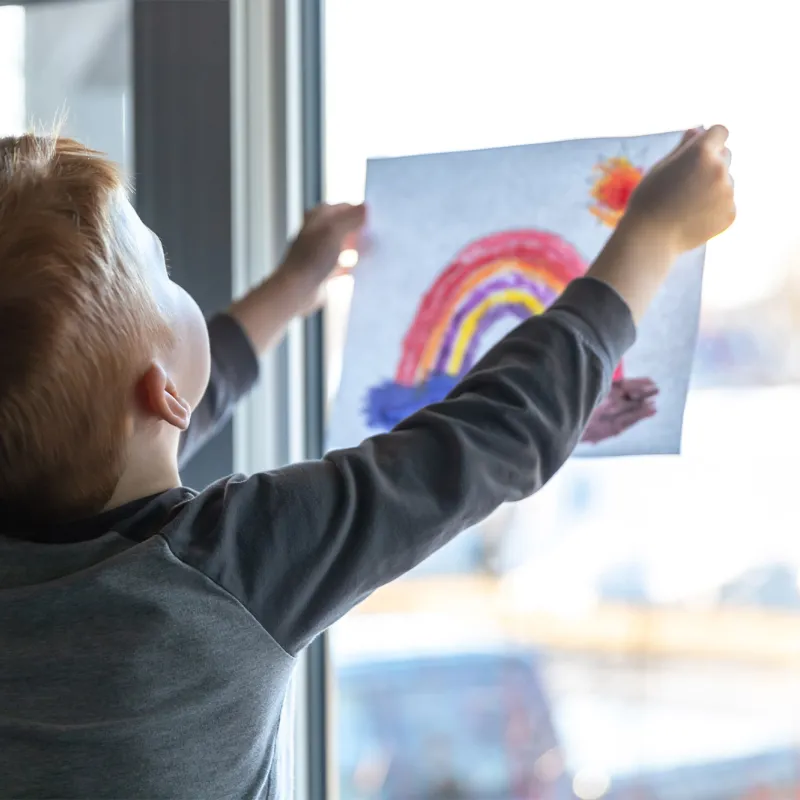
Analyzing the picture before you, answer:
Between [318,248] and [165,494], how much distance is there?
0.26 meters

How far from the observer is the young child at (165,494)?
0.59 metres

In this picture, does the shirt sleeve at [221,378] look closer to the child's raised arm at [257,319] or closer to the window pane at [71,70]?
the child's raised arm at [257,319]

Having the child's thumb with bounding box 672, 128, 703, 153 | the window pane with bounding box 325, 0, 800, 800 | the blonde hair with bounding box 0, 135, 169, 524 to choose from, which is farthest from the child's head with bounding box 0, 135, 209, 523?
the child's thumb with bounding box 672, 128, 703, 153

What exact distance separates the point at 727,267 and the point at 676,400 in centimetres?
12

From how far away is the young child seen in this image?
1.93ft

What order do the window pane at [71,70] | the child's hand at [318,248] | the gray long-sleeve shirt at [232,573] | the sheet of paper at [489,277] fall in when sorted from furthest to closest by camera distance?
the window pane at [71,70], the child's hand at [318,248], the sheet of paper at [489,277], the gray long-sleeve shirt at [232,573]

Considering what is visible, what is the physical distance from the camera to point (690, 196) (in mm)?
645

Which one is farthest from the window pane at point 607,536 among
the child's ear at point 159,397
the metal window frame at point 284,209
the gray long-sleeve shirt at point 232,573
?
the child's ear at point 159,397

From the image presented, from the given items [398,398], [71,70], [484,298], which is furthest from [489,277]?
[71,70]

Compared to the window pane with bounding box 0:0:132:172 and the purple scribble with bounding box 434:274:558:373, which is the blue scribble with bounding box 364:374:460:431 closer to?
the purple scribble with bounding box 434:274:558:373

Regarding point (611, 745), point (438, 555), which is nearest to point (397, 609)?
point (438, 555)

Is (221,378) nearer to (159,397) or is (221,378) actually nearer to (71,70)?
(159,397)

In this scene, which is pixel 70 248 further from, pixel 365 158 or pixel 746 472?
pixel 746 472

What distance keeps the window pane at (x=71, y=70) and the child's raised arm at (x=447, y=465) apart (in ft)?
1.43
